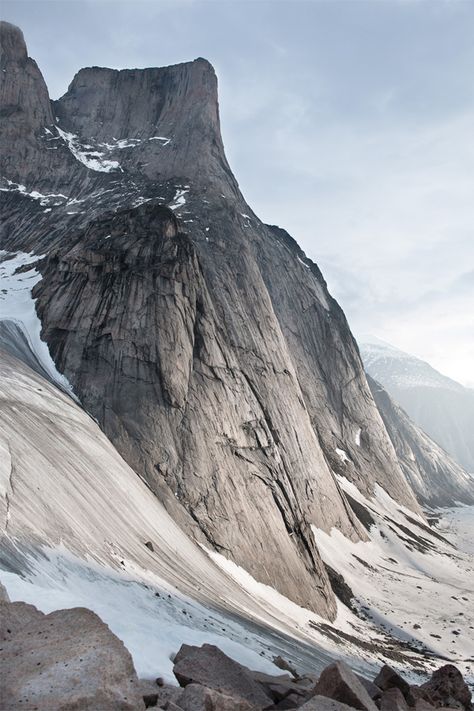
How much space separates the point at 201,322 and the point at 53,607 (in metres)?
35.0

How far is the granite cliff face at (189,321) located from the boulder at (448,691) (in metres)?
19.8

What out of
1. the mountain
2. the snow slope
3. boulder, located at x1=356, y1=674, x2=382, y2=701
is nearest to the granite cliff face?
the mountain

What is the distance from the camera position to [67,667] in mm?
6395

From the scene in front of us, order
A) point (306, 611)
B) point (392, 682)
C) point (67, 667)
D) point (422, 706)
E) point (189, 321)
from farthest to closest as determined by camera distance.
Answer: point (189, 321), point (306, 611), point (392, 682), point (422, 706), point (67, 667)

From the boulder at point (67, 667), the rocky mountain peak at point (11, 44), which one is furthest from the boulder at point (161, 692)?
the rocky mountain peak at point (11, 44)

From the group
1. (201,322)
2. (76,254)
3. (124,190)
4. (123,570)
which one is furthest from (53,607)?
(124,190)

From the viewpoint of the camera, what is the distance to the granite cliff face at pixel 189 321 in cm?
3619

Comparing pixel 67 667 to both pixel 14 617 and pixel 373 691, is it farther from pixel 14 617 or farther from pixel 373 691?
pixel 373 691

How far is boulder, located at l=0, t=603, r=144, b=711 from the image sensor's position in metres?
5.89

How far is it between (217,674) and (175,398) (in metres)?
29.0

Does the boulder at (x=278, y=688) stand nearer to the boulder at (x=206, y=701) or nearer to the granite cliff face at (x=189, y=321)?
the boulder at (x=206, y=701)

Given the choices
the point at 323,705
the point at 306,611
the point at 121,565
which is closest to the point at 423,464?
the point at 306,611

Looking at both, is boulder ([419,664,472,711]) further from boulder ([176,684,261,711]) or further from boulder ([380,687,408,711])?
boulder ([176,684,261,711])

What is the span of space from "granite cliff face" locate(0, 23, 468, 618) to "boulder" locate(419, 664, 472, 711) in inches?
778
